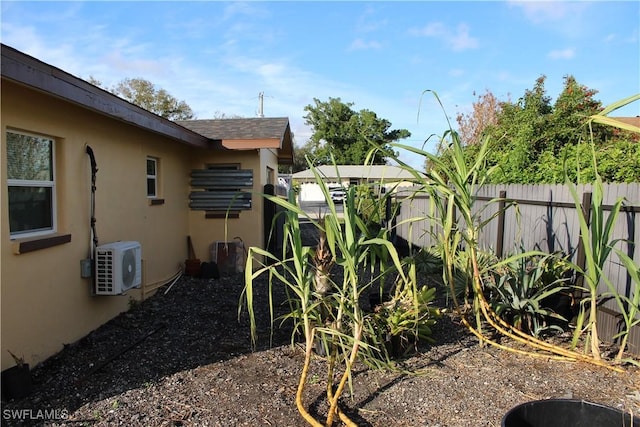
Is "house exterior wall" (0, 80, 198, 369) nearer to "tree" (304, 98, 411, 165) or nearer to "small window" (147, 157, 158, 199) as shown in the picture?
"small window" (147, 157, 158, 199)

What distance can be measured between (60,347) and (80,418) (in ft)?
4.84

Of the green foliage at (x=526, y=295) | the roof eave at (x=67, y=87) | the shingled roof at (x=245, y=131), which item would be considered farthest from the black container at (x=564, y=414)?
the shingled roof at (x=245, y=131)

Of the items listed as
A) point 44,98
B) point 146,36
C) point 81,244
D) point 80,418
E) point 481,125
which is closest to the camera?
point 80,418

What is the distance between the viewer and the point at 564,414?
2.25m

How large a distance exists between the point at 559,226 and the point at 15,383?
5579 millimetres

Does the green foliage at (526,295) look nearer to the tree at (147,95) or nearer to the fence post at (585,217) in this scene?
the fence post at (585,217)

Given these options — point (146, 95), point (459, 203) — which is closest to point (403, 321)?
point (459, 203)

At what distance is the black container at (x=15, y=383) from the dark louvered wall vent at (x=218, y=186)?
5.03 m

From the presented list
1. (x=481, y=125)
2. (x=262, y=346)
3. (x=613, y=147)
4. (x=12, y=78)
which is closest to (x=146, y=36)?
(x=12, y=78)

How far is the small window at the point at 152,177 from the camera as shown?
22.0ft

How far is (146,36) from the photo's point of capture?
29.8 ft

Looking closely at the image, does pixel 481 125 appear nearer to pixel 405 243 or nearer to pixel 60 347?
pixel 405 243

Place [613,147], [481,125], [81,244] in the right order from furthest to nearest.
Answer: [481,125], [613,147], [81,244]

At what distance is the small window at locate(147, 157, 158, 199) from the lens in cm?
672
